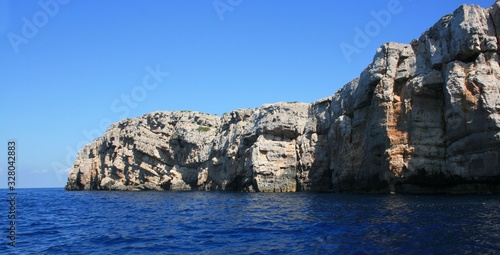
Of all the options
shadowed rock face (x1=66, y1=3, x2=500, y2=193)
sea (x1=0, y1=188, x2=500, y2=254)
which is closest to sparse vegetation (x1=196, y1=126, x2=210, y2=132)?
shadowed rock face (x1=66, y1=3, x2=500, y2=193)

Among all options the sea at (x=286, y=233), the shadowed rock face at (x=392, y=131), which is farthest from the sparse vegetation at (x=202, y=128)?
the sea at (x=286, y=233)

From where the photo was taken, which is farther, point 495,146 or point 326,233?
point 495,146

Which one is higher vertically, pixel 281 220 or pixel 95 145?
pixel 95 145

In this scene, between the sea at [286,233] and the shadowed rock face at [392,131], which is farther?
the shadowed rock face at [392,131]


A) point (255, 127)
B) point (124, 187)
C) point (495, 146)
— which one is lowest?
point (124, 187)

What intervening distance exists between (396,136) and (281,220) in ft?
89.3

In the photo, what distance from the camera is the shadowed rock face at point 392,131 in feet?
142

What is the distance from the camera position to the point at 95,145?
4803 inches

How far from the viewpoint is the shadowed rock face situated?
43188mm

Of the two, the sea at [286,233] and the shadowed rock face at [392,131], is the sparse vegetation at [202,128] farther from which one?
the sea at [286,233]

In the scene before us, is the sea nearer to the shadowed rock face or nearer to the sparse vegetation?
the shadowed rock face

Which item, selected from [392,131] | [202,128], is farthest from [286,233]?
[202,128]

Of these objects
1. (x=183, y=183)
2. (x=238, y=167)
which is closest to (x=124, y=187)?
(x=183, y=183)

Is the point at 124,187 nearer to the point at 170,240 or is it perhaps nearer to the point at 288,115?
the point at 288,115
